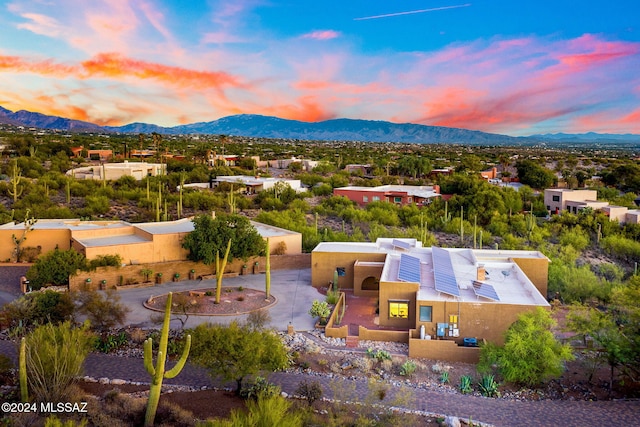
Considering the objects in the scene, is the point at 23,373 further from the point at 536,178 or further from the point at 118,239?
the point at 536,178

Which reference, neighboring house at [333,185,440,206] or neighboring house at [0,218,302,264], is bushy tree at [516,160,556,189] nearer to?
neighboring house at [333,185,440,206]

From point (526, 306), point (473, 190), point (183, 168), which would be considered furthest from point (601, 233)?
point (183, 168)

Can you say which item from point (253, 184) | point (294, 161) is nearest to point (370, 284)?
point (253, 184)

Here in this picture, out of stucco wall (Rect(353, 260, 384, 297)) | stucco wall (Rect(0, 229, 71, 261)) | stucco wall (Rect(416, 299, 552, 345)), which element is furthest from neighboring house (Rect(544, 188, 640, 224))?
stucco wall (Rect(0, 229, 71, 261))

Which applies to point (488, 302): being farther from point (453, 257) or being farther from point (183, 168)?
point (183, 168)

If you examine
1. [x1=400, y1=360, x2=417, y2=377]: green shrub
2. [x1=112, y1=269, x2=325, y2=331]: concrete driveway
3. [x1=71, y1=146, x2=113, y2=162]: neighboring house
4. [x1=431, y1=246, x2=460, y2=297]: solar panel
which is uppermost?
[x1=71, y1=146, x2=113, y2=162]: neighboring house

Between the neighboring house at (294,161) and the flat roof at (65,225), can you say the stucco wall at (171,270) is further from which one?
the neighboring house at (294,161)

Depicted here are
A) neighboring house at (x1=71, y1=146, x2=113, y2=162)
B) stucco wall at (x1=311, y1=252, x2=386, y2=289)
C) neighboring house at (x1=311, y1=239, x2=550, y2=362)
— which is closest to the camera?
neighboring house at (x1=311, y1=239, x2=550, y2=362)
